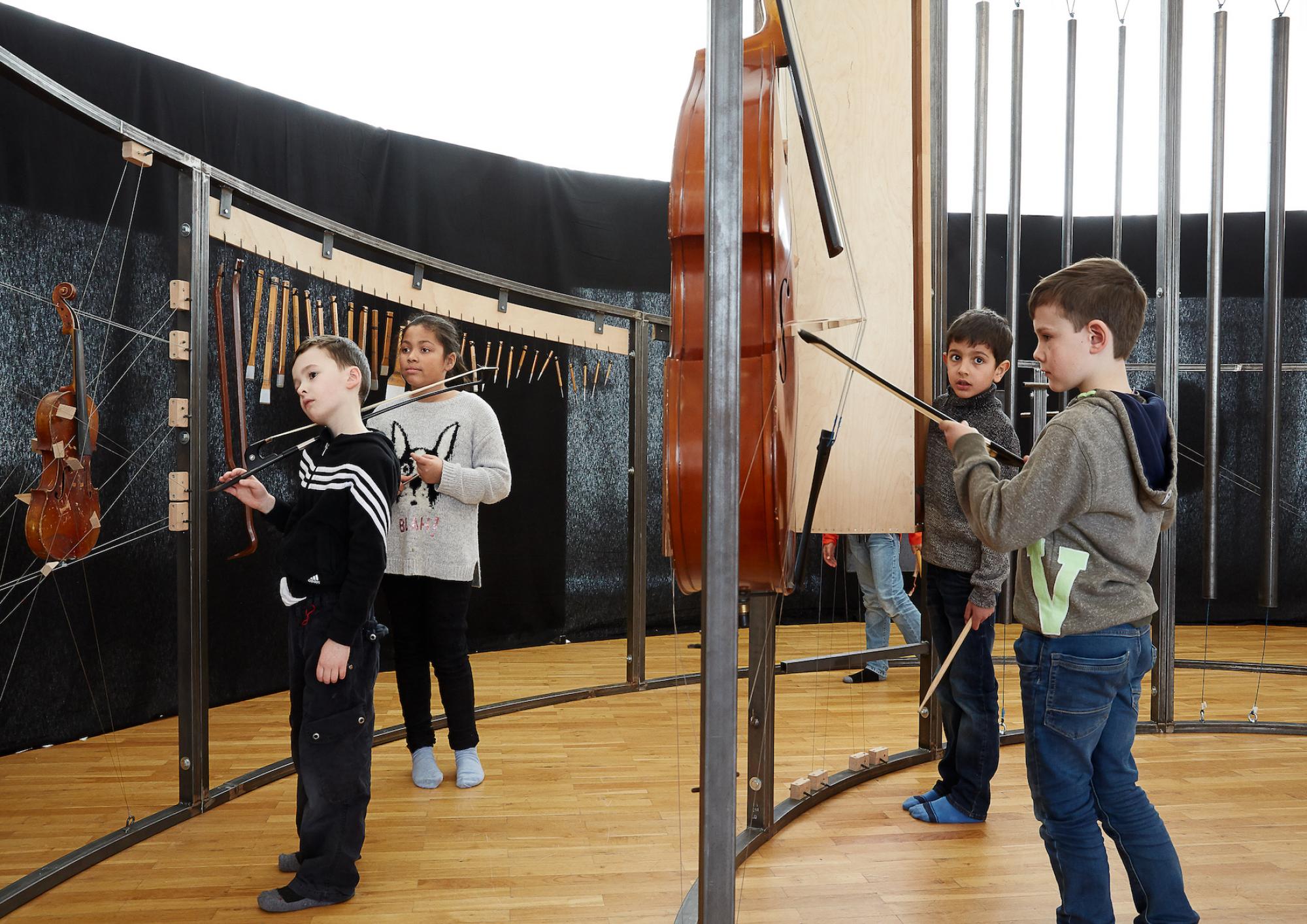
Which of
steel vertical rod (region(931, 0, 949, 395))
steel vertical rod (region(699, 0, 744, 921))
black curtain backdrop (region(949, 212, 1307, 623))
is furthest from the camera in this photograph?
black curtain backdrop (region(949, 212, 1307, 623))

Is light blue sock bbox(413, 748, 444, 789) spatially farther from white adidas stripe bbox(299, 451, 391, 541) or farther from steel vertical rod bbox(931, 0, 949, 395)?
steel vertical rod bbox(931, 0, 949, 395)

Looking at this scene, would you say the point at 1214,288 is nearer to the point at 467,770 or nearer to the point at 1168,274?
the point at 1168,274

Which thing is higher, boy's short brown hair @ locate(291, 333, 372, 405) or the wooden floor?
boy's short brown hair @ locate(291, 333, 372, 405)

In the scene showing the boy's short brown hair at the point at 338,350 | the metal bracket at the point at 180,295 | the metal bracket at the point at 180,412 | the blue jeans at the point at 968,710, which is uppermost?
the metal bracket at the point at 180,295

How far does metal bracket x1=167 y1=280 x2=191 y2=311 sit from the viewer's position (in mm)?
2240

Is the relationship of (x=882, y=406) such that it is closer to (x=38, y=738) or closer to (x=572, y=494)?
(x=38, y=738)

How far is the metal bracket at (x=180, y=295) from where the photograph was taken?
7.35 ft

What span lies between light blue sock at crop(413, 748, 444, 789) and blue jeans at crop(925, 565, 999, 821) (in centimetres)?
123

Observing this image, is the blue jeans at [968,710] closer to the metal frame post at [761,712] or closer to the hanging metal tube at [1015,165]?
the metal frame post at [761,712]

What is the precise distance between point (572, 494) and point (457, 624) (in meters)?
2.29

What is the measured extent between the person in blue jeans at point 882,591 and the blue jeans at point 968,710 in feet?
3.87

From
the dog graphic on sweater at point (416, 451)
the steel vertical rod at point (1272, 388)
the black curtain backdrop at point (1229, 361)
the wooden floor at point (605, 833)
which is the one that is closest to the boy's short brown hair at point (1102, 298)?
the wooden floor at point (605, 833)

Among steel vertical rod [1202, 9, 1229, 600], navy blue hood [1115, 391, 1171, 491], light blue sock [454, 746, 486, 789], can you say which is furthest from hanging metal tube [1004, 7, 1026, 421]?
light blue sock [454, 746, 486, 789]

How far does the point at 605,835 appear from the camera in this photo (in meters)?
2.17
